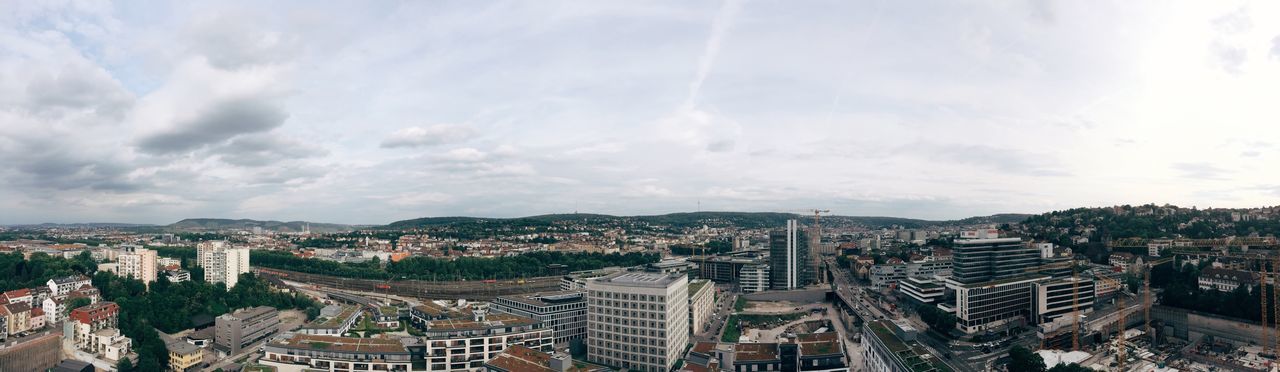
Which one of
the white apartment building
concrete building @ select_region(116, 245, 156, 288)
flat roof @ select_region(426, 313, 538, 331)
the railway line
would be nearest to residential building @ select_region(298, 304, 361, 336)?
flat roof @ select_region(426, 313, 538, 331)

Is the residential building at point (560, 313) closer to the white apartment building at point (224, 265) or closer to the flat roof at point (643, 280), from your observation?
the flat roof at point (643, 280)

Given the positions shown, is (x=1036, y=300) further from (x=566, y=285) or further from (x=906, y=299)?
(x=566, y=285)

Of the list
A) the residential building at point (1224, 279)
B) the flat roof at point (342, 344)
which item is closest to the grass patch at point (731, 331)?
the flat roof at point (342, 344)

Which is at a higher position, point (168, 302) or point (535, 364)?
point (535, 364)

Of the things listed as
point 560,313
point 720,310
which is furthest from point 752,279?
point 560,313

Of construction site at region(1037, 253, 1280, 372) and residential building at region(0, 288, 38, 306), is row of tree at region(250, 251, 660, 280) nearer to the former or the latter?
residential building at region(0, 288, 38, 306)

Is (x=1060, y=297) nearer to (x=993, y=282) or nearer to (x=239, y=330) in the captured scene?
(x=993, y=282)
